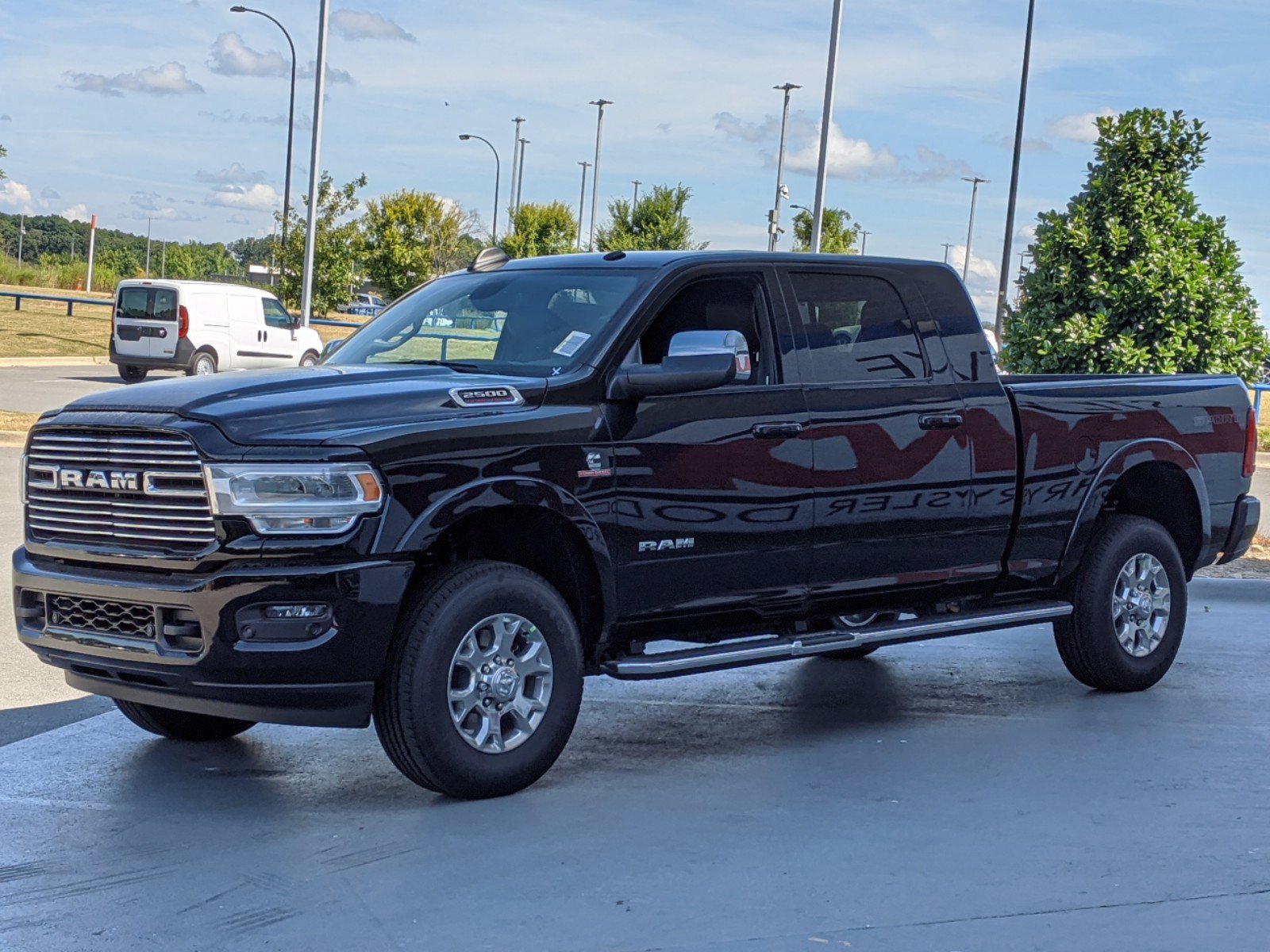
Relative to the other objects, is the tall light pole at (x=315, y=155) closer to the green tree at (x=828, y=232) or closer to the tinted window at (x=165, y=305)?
the tinted window at (x=165, y=305)

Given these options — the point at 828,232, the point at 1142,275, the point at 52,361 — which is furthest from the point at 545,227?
the point at 1142,275

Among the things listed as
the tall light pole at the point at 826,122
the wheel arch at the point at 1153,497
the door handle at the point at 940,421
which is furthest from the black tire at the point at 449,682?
the tall light pole at the point at 826,122

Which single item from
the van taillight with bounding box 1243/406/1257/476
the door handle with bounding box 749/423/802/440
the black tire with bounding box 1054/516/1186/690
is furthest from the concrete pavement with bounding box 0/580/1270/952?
the van taillight with bounding box 1243/406/1257/476

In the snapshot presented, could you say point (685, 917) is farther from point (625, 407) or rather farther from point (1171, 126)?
point (1171, 126)

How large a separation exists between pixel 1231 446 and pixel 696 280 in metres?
3.43

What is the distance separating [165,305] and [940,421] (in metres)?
24.8

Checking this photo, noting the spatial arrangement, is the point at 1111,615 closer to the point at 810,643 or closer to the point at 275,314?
the point at 810,643

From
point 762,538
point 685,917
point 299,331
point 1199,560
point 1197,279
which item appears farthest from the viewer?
point 299,331

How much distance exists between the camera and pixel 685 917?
4.53 m

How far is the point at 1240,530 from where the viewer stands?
850cm

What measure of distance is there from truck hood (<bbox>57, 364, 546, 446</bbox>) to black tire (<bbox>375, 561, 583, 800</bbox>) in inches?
22.6

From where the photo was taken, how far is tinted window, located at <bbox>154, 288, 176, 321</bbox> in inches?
1161

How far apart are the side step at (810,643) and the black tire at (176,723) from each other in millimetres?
1602

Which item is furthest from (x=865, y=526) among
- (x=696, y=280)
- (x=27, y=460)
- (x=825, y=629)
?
(x=27, y=460)
